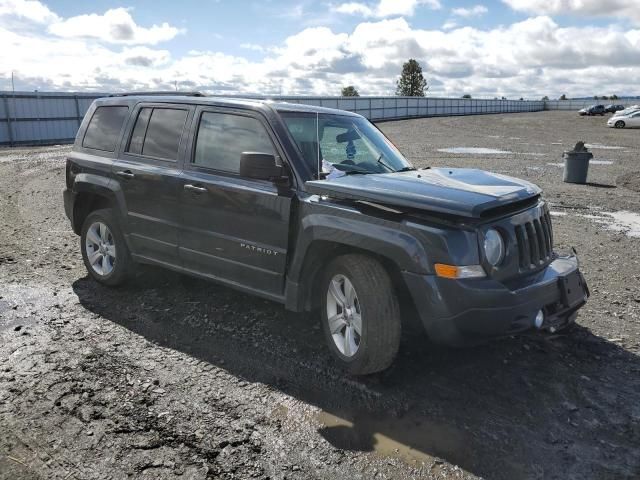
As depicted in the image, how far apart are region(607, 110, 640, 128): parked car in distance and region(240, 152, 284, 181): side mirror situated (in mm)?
43860

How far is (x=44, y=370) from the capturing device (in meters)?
4.08

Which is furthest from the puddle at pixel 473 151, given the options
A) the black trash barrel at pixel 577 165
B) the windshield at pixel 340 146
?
the windshield at pixel 340 146

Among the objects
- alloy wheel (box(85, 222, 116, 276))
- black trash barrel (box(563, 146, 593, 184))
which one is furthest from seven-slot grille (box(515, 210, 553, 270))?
black trash barrel (box(563, 146, 593, 184))

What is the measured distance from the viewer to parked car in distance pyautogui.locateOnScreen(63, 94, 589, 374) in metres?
3.58

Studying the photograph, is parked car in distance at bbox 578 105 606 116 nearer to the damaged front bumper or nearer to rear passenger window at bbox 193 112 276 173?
rear passenger window at bbox 193 112 276 173

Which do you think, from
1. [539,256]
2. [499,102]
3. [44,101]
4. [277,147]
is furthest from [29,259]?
[499,102]

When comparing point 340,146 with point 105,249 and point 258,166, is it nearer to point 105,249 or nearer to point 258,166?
point 258,166

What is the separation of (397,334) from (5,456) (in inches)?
93.6

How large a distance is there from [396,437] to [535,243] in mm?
1679

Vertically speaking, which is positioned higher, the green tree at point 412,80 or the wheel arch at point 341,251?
the green tree at point 412,80

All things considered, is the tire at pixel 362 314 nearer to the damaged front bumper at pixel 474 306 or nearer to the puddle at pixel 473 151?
the damaged front bumper at pixel 474 306

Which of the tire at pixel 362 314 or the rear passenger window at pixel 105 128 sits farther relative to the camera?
the rear passenger window at pixel 105 128

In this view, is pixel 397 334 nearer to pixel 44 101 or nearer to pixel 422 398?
pixel 422 398

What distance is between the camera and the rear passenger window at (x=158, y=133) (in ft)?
16.7
